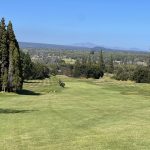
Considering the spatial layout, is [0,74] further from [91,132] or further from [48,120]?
[91,132]

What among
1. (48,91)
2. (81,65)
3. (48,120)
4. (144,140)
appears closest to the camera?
(144,140)

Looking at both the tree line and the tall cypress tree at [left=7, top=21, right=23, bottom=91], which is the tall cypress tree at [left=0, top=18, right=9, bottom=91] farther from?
the tall cypress tree at [left=7, top=21, right=23, bottom=91]

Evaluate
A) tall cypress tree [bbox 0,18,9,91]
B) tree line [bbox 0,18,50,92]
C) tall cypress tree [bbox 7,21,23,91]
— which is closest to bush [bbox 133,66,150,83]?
tree line [bbox 0,18,50,92]

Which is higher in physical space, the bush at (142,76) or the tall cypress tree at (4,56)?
the tall cypress tree at (4,56)

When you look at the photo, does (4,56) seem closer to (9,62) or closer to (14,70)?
(9,62)

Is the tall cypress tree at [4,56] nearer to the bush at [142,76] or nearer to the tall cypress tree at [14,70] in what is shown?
the tall cypress tree at [14,70]

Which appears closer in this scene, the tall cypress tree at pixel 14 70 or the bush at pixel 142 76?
the tall cypress tree at pixel 14 70

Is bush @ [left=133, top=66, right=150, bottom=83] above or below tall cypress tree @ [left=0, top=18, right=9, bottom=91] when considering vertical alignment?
below

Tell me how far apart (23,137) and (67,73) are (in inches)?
6947

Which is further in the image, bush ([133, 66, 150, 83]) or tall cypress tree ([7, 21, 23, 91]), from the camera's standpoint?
bush ([133, 66, 150, 83])

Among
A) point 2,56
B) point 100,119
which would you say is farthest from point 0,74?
point 100,119

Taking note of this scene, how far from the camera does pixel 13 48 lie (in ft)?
244

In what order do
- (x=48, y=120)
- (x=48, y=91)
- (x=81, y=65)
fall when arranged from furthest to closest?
(x=81, y=65) < (x=48, y=91) < (x=48, y=120)

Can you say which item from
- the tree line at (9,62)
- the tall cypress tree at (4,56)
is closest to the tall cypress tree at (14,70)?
the tree line at (9,62)
